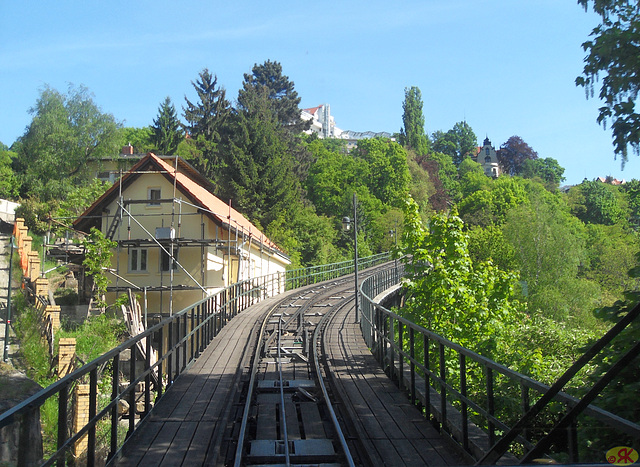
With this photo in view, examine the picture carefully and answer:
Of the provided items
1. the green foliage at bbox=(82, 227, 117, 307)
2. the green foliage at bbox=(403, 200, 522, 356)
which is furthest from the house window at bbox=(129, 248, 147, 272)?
the green foliage at bbox=(403, 200, 522, 356)

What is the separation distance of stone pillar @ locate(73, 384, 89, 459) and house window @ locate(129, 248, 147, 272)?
2464 centimetres

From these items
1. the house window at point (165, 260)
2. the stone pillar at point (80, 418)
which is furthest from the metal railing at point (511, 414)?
the house window at point (165, 260)

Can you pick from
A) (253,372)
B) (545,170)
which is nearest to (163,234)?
(253,372)

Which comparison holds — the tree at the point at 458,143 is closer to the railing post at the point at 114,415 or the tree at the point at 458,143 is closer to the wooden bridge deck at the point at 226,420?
the wooden bridge deck at the point at 226,420

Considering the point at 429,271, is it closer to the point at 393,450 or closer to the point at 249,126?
the point at 393,450

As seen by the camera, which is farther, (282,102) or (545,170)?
(545,170)

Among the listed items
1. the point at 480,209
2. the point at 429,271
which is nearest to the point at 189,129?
the point at 480,209

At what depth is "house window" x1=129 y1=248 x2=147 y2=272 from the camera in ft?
108

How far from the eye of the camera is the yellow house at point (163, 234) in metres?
31.2

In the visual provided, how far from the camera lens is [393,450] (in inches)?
251

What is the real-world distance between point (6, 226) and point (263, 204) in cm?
1848

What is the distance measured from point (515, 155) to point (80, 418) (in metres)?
127

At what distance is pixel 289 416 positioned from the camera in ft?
28.2

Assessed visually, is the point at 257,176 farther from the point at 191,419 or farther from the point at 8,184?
the point at 191,419
